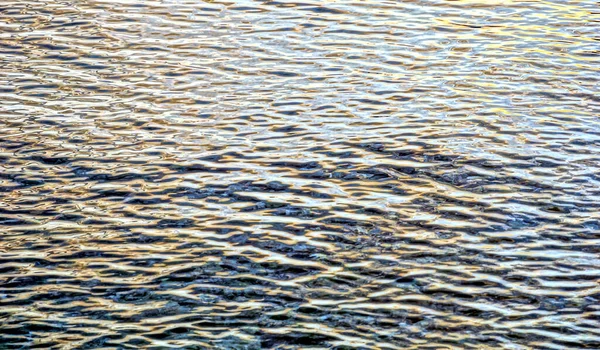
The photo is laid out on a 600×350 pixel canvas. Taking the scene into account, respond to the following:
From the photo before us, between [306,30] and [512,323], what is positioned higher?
[306,30]

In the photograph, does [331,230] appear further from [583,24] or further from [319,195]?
[583,24]

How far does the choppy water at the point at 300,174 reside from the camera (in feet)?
57.5

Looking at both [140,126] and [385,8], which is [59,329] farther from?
[385,8]

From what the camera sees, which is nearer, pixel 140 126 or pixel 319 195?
pixel 319 195

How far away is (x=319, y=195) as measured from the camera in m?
22.0

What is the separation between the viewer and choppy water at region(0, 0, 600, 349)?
690 inches

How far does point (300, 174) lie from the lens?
2284cm

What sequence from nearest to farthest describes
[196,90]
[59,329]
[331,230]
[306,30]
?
[59,329]
[331,230]
[196,90]
[306,30]

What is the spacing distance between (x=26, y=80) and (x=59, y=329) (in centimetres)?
1205

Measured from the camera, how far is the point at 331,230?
808 inches

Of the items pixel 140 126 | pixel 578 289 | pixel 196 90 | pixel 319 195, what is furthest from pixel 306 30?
pixel 578 289

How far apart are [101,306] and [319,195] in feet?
19.8

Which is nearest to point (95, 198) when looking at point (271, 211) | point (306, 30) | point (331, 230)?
point (271, 211)

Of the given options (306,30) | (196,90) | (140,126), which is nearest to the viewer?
(140,126)
